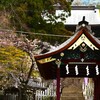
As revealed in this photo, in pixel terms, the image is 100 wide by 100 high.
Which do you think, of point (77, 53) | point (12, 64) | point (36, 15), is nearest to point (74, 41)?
point (77, 53)

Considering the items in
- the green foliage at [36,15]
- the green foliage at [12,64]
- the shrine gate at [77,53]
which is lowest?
the shrine gate at [77,53]

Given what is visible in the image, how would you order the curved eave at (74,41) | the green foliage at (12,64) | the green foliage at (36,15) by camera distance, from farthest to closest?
the green foliage at (36,15)
the green foliage at (12,64)
the curved eave at (74,41)

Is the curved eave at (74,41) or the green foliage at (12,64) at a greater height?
the green foliage at (12,64)

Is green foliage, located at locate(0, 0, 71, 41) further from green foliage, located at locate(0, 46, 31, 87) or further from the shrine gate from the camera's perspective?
the shrine gate

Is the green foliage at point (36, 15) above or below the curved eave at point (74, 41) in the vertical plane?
above

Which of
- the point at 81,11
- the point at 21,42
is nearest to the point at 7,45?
the point at 21,42

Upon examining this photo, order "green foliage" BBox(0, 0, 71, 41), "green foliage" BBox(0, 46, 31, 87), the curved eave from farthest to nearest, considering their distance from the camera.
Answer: "green foliage" BBox(0, 0, 71, 41), "green foliage" BBox(0, 46, 31, 87), the curved eave

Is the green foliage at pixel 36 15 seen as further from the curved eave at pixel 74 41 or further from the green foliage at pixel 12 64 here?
the curved eave at pixel 74 41

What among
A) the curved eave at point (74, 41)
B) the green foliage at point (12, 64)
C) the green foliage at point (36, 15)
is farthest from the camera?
the green foliage at point (36, 15)

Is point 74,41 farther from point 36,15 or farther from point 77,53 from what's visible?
point 36,15

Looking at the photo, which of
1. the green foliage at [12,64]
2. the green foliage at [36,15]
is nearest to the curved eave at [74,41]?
the green foliage at [12,64]

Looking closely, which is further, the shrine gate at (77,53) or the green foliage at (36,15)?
the green foliage at (36,15)

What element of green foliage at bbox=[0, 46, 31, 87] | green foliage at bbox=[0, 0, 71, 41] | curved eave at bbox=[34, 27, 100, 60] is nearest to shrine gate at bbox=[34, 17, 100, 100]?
curved eave at bbox=[34, 27, 100, 60]

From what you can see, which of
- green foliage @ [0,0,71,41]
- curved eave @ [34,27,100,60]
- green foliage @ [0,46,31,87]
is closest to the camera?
curved eave @ [34,27,100,60]
